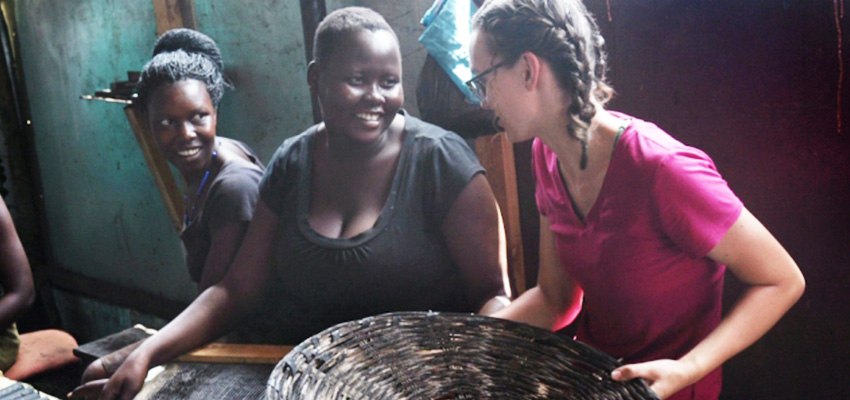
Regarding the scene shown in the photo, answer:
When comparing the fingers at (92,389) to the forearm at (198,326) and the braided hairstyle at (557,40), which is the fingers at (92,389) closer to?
the forearm at (198,326)

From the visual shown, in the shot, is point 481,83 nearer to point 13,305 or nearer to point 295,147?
point 295,147

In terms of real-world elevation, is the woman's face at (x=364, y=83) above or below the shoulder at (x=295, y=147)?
above

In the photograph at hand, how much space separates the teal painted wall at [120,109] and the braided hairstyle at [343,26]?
6.1 inches

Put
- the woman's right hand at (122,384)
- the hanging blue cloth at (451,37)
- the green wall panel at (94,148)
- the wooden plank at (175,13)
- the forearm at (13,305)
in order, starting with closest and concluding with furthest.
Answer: the hanging blue cloth at (451,37) → the woman's right hand at (122,384) → the wooden plank at (175,13) → the forearm at (13,305) → the green wall panel at (94,148)

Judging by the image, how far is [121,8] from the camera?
248cm

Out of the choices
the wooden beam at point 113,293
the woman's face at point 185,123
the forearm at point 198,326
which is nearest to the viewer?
the forearm at point 198,326

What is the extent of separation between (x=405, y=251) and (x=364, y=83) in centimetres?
42

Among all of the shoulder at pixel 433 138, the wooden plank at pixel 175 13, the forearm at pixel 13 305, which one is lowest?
the forearm at pixel 13 305

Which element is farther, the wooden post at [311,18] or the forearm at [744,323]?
the wooden post at [311,18]

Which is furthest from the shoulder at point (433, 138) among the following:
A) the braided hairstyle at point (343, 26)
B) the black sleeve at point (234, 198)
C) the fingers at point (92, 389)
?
the fingers at point (92, 389)

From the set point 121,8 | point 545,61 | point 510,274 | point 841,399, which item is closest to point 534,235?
point 510,274

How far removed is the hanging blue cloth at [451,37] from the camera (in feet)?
5.12

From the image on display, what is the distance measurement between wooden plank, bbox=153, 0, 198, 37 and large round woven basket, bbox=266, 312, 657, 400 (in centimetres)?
138

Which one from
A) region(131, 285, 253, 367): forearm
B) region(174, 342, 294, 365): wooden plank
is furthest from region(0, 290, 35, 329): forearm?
region(174, 342, 294, 365): wooden plank
